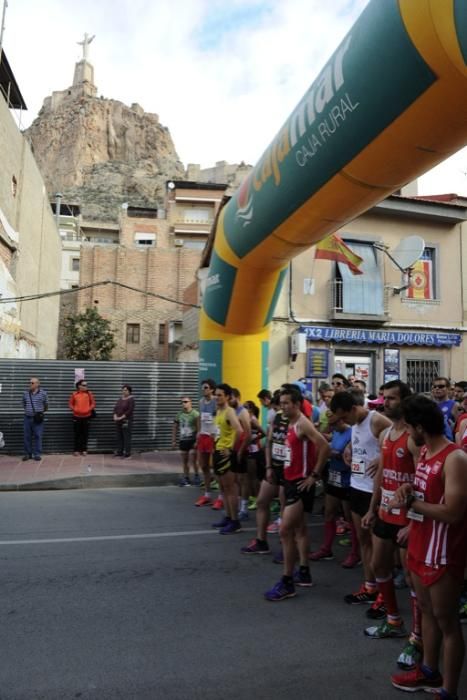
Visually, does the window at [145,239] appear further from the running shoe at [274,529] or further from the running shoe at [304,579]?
the running shoe at [304,579]

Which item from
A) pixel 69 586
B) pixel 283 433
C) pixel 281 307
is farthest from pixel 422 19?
pixel 281 307

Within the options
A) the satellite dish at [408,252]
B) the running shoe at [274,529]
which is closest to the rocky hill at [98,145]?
the satellite dish at [408,252]

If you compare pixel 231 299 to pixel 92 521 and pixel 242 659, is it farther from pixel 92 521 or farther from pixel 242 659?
pixel 242 659

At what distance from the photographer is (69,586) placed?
447 cm

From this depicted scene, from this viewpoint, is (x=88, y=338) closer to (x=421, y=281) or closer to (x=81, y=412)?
(x=81, y=412)

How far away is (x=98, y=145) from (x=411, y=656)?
10522cm

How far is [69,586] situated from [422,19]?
529cm

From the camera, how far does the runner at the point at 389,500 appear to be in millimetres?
3584

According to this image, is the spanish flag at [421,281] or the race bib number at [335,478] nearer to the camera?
the race bib number at [335,478]

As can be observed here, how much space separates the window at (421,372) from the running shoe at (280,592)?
37.6 feet

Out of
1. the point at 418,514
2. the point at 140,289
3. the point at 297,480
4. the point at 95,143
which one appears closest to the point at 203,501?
the point at 297,480

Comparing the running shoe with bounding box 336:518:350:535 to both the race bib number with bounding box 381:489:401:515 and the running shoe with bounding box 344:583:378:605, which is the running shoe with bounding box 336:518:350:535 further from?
the race bib number with bounding box 381:489:401:515

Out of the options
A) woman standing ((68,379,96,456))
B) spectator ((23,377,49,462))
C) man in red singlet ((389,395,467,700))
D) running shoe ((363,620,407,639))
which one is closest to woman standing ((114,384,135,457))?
woman standing ((68,379,96,456))

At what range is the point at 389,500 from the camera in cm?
362
